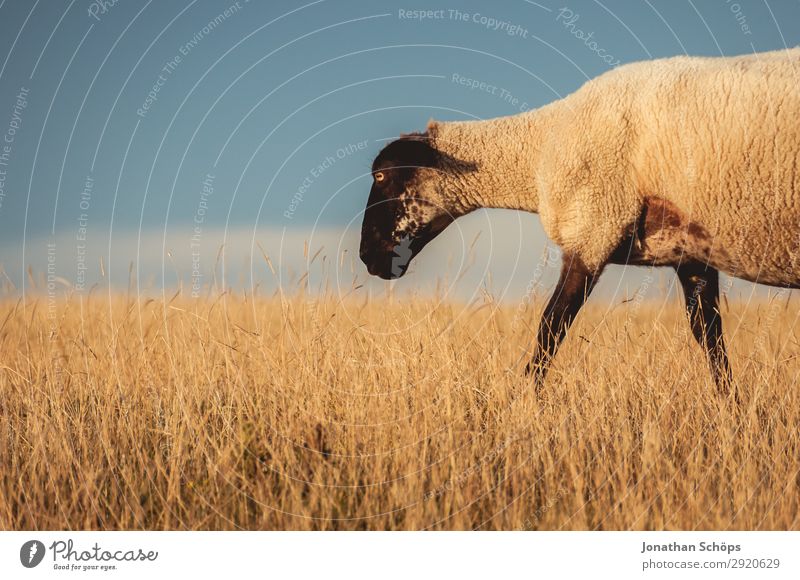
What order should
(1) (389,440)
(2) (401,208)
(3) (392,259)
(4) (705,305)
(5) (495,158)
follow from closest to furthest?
(1) (389,440)
(5) (495,158)
(4) (705,305)
(2) (401,208)
(3) (392,259)

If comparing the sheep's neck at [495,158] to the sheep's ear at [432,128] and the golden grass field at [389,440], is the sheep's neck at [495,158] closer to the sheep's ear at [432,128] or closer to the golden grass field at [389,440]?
the sheep's ear at [432,128]

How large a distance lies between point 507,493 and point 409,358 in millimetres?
2061

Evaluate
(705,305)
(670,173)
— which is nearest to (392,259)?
(670,173)

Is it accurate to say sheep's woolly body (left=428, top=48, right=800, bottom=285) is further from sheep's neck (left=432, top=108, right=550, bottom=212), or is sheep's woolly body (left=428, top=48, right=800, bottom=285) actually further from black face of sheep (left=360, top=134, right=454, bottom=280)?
black face of sheep (left=360, top=134, right=454, bottom=280)

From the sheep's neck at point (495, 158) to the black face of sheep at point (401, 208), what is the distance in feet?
0.74

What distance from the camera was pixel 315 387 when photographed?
624 centimetres

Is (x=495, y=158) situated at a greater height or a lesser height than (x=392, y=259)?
greater

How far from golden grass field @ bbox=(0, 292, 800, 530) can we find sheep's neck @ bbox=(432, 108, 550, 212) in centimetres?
169

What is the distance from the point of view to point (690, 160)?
7.00m

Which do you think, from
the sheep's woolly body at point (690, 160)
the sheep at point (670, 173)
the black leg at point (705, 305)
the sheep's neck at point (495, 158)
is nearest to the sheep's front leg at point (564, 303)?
the sheep at point (670, 173)

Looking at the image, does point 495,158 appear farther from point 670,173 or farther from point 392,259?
point 670,173

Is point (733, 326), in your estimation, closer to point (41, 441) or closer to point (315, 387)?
point (315, 387)

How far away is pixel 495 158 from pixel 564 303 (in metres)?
1.90

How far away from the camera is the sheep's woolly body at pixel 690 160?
6828mm
